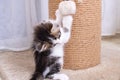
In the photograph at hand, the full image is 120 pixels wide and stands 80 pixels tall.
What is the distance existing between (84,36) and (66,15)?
0.59 feet

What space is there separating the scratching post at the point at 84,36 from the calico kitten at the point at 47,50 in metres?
0.12

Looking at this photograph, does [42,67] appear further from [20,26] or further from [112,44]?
[112,44]

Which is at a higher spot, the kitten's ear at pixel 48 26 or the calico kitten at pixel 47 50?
the kitten's ear at pixel 48 26

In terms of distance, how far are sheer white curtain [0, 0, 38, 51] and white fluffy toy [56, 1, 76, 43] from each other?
0.48m

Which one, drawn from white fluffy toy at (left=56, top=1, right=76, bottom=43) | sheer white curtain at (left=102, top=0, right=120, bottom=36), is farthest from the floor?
sheer white curtain at (left=102, top=0, right=120, bottom=36)

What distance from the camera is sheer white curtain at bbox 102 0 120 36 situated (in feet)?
5.64

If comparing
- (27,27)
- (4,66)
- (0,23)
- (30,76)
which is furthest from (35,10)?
(30,76)

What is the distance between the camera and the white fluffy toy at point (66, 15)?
0.94 meters

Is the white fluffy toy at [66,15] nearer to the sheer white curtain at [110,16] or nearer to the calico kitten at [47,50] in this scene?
the calico kitten at [47,50]

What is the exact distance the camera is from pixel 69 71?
1.08 meters

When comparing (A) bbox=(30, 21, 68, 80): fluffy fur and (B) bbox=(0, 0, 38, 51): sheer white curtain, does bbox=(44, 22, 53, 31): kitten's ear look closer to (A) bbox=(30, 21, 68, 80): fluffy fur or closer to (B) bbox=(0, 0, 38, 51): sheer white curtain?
(A) bbox=(30, 21, 68, 80): fluffy fur

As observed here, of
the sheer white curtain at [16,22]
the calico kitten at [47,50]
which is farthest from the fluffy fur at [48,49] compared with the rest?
the sheer white curtain at [16,22]

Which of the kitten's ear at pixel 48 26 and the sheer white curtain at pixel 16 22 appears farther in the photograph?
the sheer white curtain at pixel 16 22

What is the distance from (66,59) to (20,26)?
51 centimetres
